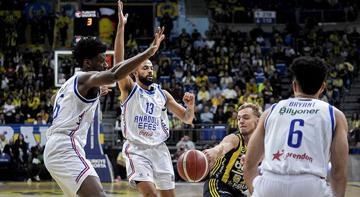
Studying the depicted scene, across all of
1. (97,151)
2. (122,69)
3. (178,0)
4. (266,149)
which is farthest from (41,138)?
(266,149)

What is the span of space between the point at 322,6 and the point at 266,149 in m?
31.6

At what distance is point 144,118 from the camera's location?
9.03 m

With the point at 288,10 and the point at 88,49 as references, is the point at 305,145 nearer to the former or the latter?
the point at 88,49

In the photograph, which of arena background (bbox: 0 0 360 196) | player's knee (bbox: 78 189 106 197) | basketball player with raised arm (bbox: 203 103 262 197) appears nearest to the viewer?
player's knee (bbox: 78 189 106 197)

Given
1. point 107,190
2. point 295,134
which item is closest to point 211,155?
point 295,134

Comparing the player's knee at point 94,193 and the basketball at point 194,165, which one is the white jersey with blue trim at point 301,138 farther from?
the basketball at point 194,165

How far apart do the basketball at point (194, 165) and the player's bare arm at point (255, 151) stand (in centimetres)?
213

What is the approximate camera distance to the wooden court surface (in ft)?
54.9

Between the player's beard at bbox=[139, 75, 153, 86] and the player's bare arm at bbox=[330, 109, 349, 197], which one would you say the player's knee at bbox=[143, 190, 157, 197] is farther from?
the player's bare arm at bbox=[330, 109, 349, 197]

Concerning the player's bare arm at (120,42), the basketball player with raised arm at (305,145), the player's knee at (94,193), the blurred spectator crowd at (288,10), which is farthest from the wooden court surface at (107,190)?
the blurred spectator crowd at (288,10)

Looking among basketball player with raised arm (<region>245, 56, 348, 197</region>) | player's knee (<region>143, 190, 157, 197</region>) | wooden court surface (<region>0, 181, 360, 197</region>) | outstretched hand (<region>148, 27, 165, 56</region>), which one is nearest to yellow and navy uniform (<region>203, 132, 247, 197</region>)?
player's knee (<region>143, 190, 157, 197</region>)

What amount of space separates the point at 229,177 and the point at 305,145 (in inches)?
113

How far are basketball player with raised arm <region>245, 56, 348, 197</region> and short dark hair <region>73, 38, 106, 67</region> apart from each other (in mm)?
2502

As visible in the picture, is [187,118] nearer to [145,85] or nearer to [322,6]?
[145,85]
